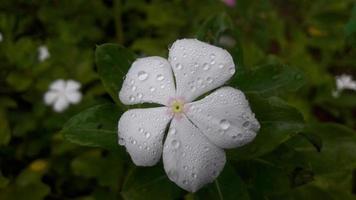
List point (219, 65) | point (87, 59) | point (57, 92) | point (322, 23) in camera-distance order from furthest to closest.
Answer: point (322, 23) < point (87, 59) < point (57, 92) < point (219, 65)

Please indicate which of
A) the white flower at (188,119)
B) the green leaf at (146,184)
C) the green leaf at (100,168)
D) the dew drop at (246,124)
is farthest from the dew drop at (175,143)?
the green leaf at (100,168)

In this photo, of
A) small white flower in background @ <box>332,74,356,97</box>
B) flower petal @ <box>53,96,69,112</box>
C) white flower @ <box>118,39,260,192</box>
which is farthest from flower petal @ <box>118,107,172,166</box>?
small white flower in background @ <box>332,74,356,97</box>

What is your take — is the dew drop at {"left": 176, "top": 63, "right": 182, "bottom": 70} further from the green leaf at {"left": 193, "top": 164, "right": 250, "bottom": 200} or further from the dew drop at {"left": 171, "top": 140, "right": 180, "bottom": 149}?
the green leaf at {"left": 193, "top": 164, "right": 250, "bottom": 200}

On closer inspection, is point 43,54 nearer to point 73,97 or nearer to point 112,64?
point 73,97

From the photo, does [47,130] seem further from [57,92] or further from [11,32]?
[11,32]

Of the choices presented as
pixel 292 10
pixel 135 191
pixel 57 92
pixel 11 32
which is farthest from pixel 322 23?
pixel 135 191

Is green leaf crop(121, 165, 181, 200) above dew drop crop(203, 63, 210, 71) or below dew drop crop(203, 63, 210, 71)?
below

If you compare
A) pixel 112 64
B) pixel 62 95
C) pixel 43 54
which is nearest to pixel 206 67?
pixel 112 64

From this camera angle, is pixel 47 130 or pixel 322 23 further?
pixel 322 23
